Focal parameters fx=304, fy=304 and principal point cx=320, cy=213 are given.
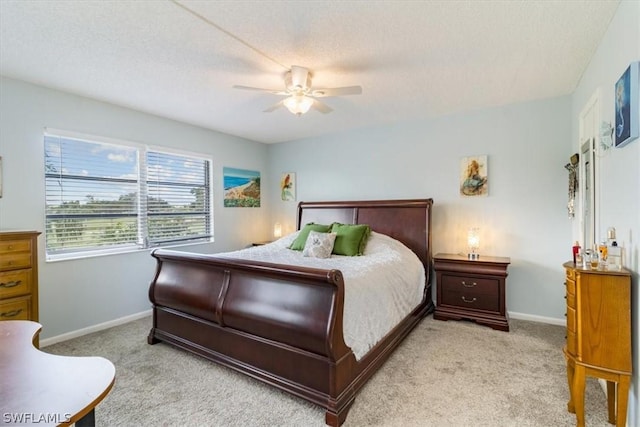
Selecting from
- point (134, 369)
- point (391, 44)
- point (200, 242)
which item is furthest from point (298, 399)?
point (200, 242)

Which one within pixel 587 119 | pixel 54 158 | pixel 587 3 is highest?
pixel 587 3

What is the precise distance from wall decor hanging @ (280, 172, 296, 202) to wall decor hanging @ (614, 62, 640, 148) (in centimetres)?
428

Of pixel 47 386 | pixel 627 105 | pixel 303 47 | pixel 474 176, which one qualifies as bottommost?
pixel 47 386

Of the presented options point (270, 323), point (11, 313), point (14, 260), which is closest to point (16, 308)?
point (11, 313)

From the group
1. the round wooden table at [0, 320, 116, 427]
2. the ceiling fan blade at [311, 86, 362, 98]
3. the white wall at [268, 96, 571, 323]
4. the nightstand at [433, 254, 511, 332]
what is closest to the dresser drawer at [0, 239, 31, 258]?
the round wooden table at [0, 320, 116, 427]

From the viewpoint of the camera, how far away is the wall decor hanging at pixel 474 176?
3.82m

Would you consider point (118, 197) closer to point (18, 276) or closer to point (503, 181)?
point (18, 276)

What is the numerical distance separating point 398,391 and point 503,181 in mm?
2827

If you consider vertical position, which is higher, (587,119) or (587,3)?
(587,3)

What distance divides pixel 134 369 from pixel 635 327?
3.46 metres

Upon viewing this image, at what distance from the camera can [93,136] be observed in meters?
Answer: 3.42

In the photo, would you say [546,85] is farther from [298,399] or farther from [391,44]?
[298,399]

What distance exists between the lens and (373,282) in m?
2.52

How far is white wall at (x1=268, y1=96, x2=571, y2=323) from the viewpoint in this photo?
3467 mm
